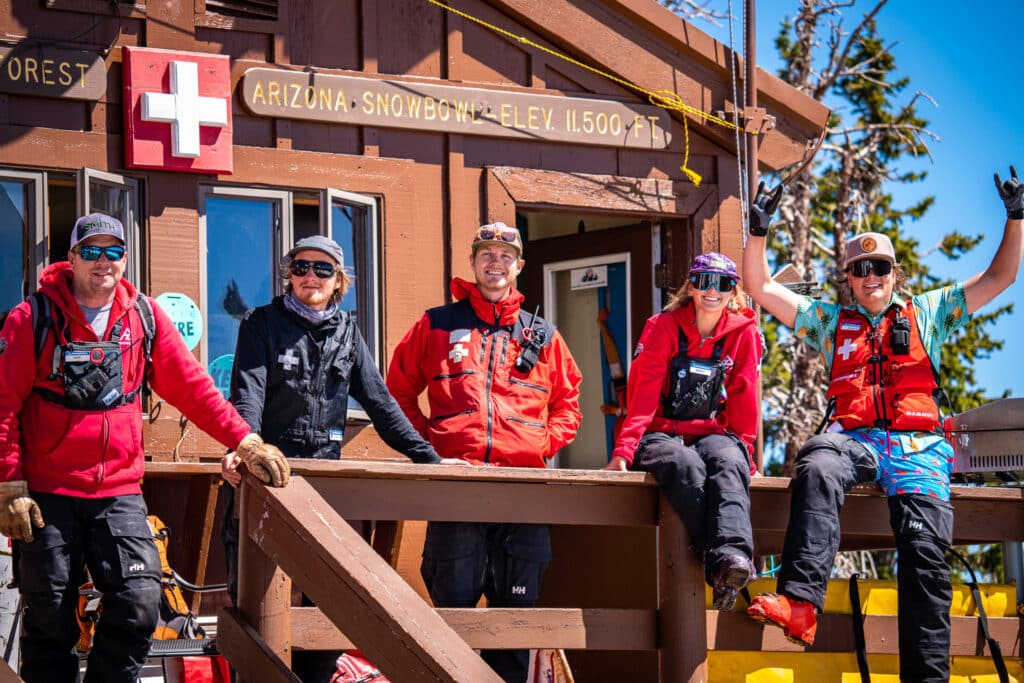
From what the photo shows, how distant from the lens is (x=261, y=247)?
29.0 feet

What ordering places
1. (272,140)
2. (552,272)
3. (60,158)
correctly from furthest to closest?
(552,272) < (272,140) < (60,158)

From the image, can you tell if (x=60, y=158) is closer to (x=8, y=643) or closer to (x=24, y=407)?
(x=8, y=643)

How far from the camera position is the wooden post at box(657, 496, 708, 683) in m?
6.00

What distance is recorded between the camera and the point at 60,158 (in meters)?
8.27

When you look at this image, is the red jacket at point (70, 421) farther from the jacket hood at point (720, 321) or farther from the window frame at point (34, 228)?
the window frame at point (34, 228)

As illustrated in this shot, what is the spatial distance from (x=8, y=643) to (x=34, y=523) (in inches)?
71.9

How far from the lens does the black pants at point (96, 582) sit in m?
5.14

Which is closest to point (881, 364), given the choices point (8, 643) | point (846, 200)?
point (8, 643)

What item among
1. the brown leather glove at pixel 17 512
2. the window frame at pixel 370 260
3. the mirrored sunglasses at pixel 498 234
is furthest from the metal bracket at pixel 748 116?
the brown leather glove at pixel 17 512

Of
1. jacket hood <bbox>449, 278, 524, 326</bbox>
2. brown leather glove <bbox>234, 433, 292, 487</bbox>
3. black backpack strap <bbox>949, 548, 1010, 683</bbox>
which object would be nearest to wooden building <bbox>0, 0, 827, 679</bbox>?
jacket hood <bbox>449, 278, 524, 326</bbox>

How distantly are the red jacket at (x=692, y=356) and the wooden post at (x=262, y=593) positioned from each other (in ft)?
5.27

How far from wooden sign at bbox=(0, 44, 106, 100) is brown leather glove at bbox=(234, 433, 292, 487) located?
382cm

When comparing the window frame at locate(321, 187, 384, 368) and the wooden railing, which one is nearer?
the wooden railing

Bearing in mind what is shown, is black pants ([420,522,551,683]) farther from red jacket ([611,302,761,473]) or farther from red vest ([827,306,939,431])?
red vest ([827,306,939,431])
